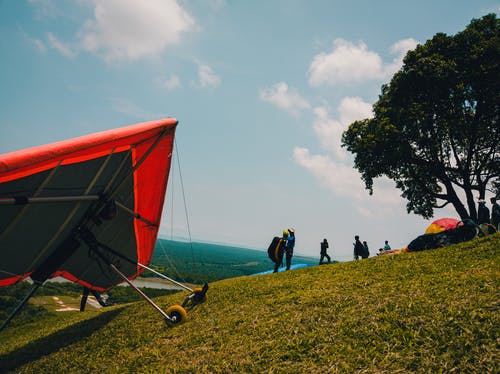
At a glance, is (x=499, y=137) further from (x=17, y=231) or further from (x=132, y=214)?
(x=17, y=231)

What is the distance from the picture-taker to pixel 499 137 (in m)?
21.9

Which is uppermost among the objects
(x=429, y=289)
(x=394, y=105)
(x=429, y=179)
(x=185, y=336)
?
(x=394, y=105)

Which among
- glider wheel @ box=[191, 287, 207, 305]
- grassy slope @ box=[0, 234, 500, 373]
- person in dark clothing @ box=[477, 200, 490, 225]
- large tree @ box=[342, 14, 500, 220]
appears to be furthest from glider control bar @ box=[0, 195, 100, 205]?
large tree @ box=[342, 14, 500, 220]

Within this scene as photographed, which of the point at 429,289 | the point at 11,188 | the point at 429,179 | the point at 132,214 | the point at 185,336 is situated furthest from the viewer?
the point at 429,179

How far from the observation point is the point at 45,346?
883cm

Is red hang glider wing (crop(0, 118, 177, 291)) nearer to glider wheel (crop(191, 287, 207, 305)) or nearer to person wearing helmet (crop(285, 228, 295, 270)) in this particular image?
glider wheel (crop(191, 287, 207, 305))

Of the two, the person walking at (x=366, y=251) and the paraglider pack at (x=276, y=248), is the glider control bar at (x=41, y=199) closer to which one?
the paraglider pack at (x=276, y=248)

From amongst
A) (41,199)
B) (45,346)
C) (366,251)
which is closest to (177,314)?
(41,199)

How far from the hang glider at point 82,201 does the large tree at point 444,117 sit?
2167 centimetres

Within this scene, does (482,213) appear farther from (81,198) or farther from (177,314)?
(81,198)

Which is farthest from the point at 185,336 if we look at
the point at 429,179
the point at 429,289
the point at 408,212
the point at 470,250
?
the point at 408,212

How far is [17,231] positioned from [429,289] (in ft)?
32.1

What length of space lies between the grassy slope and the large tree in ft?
54.0

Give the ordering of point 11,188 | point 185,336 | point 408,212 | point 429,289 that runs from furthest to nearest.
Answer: point 408,212 < point 185,336 < point 429,289 < point 11,188
